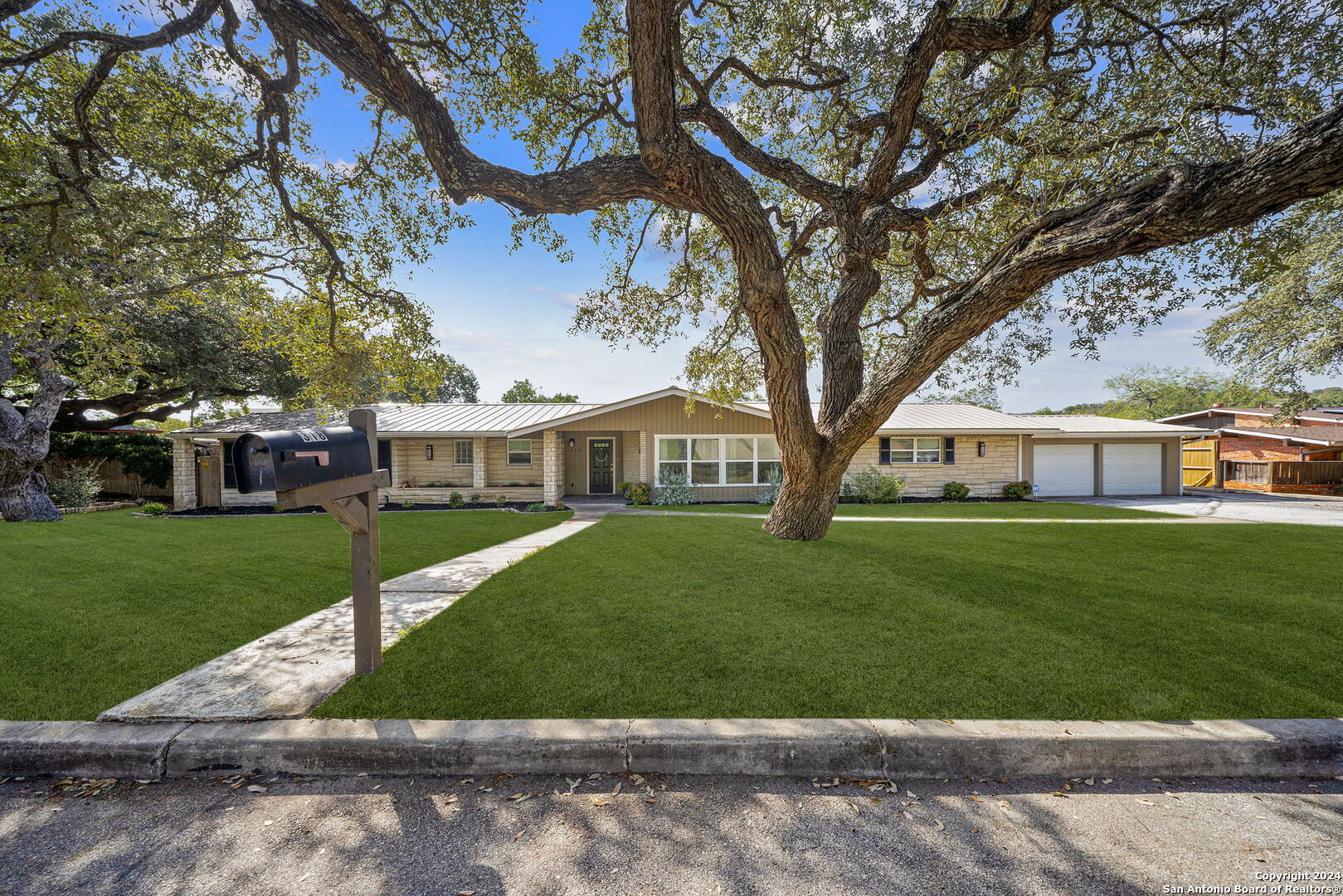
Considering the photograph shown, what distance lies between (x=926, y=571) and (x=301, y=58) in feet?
33.9

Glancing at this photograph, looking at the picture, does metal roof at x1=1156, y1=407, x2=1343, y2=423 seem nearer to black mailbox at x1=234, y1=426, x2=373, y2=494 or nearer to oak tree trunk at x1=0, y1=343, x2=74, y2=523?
black mailbox at x1=234, y1=426, x2=373, y2=494

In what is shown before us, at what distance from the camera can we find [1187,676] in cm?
→ 326

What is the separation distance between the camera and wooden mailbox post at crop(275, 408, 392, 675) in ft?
10.5

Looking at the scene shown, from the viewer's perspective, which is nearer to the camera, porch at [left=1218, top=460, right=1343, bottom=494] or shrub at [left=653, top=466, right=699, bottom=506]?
shrub at [left=653, top=466, right=699, bottom=506]

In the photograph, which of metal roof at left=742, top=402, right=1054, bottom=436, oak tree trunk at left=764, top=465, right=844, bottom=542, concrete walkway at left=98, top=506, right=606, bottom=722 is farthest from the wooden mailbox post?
metal roof at left=742, top=402, right=1054, bottom=436

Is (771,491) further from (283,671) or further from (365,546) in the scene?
(283,671)

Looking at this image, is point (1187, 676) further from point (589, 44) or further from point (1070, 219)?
point (589, 44)

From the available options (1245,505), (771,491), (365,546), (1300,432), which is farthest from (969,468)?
(1300,432)

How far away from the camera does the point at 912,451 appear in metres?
16.6

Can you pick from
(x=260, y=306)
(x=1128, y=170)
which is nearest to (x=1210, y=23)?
(x=1128, y=170)

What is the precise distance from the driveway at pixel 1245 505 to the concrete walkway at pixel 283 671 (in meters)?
16.9

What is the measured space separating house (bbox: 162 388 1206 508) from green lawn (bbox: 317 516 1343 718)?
833cm

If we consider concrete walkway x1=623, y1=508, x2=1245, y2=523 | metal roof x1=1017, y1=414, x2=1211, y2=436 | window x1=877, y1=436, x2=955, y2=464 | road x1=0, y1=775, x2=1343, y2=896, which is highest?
metal roof x1=1017, y1=414, x2=1211, y2=436

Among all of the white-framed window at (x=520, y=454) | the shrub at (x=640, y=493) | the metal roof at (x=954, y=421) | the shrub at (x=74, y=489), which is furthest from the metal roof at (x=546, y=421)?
the shrub at (x=640, y=493)
